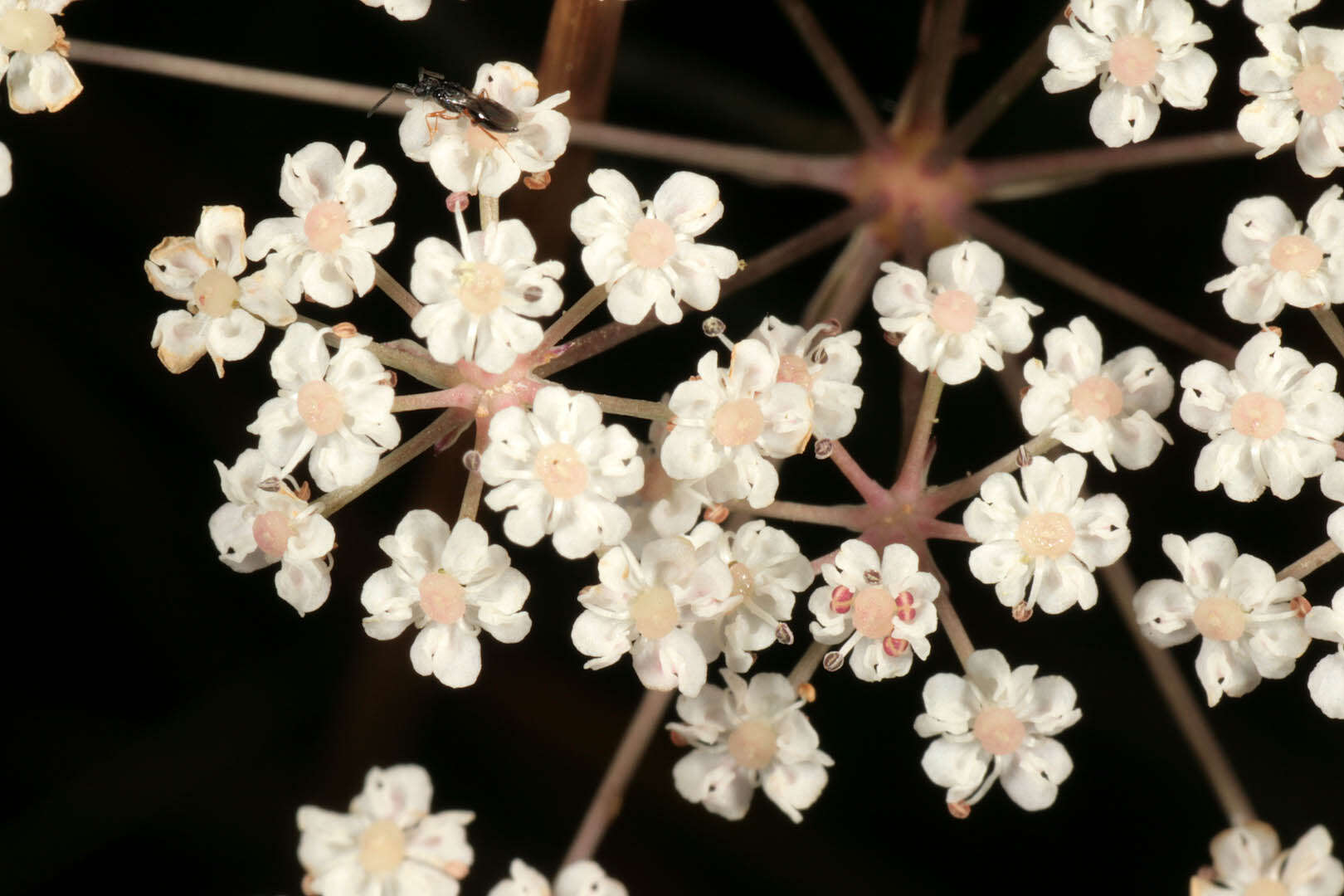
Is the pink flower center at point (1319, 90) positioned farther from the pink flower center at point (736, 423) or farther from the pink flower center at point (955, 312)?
the pink flower center at point (736, 423)

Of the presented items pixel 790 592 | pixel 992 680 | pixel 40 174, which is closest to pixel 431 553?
pixel 790 592

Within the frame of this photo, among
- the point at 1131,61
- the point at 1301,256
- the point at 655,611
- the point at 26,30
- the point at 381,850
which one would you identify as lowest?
the point at 381,850

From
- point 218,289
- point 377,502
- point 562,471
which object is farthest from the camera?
point 377,502

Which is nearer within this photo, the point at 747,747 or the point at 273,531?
the point at 273,531

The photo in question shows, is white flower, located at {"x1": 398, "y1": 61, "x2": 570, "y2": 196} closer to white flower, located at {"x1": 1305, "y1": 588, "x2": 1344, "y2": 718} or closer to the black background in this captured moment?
the black background

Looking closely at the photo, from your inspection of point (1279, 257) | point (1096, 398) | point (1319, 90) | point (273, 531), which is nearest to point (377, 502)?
point (273, 531)

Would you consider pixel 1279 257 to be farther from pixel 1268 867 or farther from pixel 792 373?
pixel 1268 867

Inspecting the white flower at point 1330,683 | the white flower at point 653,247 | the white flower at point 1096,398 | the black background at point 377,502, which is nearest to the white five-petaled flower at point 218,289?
the white flower at point 653,247

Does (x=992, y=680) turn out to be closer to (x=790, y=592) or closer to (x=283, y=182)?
(x=790, y=592)
